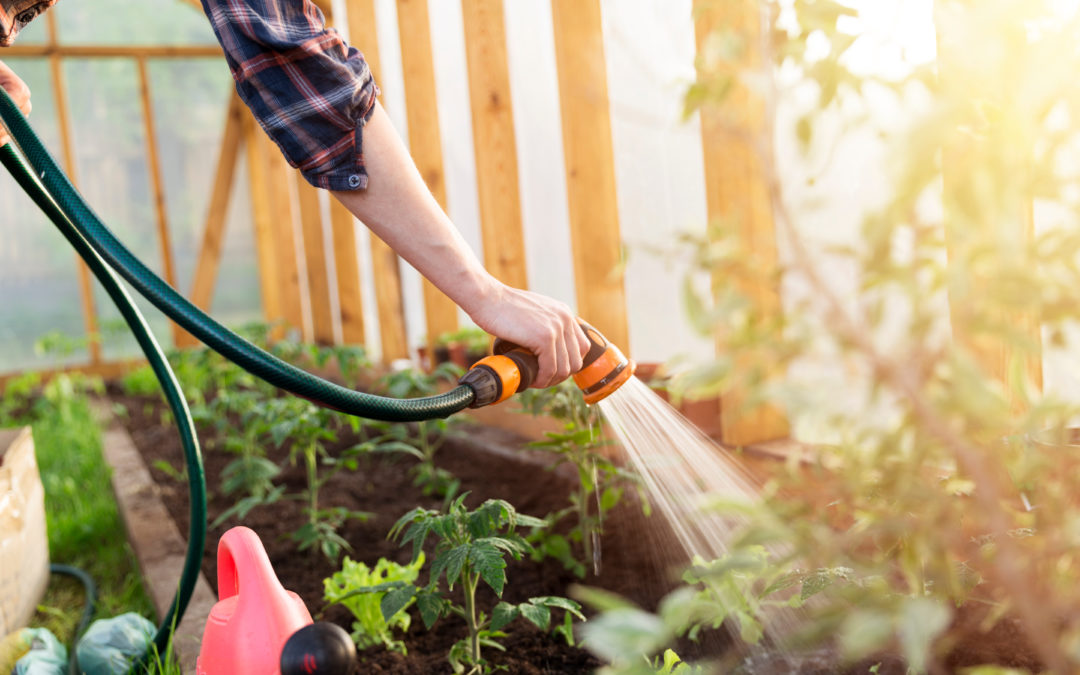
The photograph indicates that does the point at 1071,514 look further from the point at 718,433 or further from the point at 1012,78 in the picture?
the point at 718,433

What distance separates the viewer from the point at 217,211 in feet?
21.7

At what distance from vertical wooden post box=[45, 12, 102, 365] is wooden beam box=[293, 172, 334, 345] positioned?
5.50ft

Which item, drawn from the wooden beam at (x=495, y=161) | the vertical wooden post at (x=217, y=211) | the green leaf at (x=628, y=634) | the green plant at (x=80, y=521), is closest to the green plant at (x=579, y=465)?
the green plant at (x=80, y=521)

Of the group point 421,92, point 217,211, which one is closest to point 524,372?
point 421,92

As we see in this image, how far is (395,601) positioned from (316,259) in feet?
14.7

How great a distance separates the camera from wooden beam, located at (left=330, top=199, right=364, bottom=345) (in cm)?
482

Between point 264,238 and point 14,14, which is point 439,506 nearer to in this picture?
point 14,14

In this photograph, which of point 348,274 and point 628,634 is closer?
point 628,634

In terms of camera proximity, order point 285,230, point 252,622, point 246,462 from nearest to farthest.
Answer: point 252,622 → point 246,462 → point 285,230

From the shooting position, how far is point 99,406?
479 centimetres

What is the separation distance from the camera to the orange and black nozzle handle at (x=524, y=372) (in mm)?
1183

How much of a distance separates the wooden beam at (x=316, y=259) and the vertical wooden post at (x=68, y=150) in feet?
5.50

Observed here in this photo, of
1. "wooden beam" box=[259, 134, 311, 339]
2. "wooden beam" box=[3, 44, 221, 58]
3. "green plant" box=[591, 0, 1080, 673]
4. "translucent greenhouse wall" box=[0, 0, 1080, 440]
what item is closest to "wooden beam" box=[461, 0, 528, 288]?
"translucent greenhouse wall" box=[0, 0, 1080, 440]

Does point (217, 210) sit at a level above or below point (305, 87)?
below
